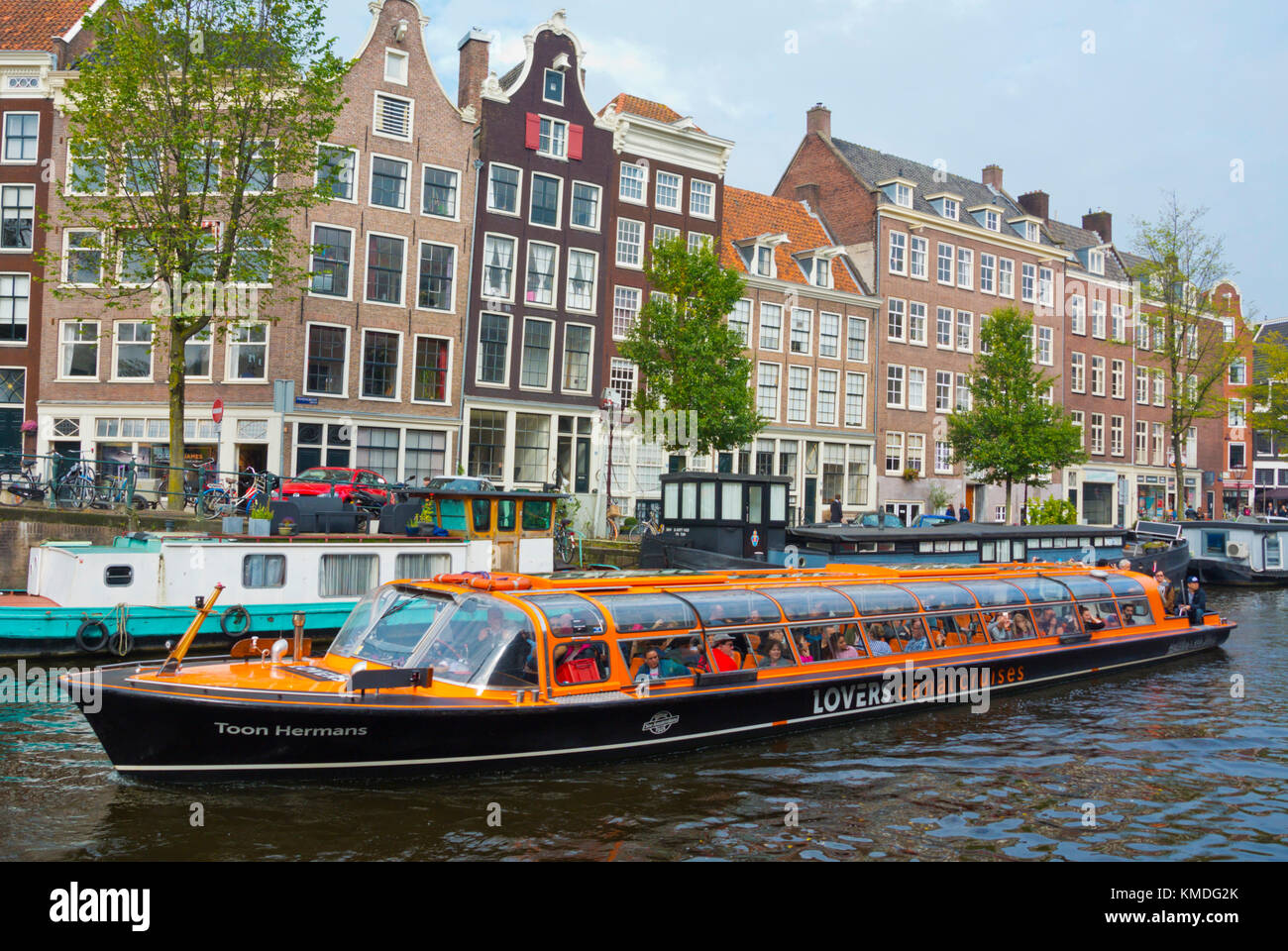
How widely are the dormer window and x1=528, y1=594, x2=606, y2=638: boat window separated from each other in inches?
1136

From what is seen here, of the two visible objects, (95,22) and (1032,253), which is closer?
(95,22)

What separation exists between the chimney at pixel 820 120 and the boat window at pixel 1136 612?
3451cm

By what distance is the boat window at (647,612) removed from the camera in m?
12.8

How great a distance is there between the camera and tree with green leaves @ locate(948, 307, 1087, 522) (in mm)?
44156

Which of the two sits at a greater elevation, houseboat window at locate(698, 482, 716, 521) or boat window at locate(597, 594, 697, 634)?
houseboat window at locate(698, 482, 716, 521)

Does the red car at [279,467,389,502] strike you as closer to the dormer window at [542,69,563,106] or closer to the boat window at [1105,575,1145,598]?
the dormer window at [542,69,563,106]

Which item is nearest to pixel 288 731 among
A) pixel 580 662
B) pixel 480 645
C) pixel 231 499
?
pixel 480 645

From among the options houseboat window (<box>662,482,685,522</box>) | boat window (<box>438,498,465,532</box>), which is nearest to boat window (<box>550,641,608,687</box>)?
boat window (<box>438,498,465,532</box>)

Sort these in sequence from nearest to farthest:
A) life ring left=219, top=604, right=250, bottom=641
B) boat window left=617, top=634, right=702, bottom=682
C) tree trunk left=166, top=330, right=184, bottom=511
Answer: boat window left=617, top=634, right=702, bottom=682 → life ring left=219, top=604, right=250, bottom=641 → tree trunk left=166, top=330, right=184, bottom=511

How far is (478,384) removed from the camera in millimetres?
35781

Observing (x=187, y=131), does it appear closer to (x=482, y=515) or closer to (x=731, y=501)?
(x=482, y=515)

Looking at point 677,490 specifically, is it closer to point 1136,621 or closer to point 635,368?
point 1136,621
